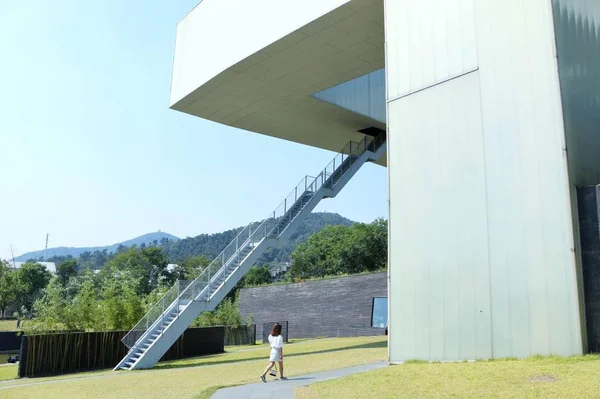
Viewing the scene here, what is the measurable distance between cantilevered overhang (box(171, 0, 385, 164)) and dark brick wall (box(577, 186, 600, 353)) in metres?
7.96

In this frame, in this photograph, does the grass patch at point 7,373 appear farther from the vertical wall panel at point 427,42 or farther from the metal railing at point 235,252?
the vertical wall panel at point 427,42

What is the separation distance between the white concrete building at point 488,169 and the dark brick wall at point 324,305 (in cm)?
1885

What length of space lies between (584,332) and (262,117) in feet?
54.3

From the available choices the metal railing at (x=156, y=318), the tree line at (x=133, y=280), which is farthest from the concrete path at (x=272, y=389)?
the tree line at (x=133, y=280)

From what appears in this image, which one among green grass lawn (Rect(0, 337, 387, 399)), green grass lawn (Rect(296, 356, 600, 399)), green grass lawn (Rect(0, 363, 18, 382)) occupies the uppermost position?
green grass lawn (Rect(296, 356, 600, 399))

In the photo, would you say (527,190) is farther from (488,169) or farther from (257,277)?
(257,277)

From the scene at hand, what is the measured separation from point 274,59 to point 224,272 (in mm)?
7827

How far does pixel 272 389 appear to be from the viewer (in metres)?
9.66

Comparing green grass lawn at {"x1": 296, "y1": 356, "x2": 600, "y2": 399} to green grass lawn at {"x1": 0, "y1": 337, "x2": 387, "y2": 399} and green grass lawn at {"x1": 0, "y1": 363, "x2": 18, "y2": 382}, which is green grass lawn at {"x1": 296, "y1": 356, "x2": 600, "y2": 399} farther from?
green grass lawn at {"x1": 0, "y1": 363, "x2": 18, "y2": 382}

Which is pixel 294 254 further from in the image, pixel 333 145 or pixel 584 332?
pixel 584 332

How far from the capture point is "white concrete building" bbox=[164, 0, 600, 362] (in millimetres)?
9594

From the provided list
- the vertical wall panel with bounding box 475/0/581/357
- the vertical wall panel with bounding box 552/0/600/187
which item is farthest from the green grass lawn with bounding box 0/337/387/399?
Result: the vertical wall panel with bounding box 552/0/600/187

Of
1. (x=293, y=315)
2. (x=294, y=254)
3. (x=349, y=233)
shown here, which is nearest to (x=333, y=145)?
(x=293, y=315)

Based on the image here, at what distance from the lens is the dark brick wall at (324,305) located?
32.0m
